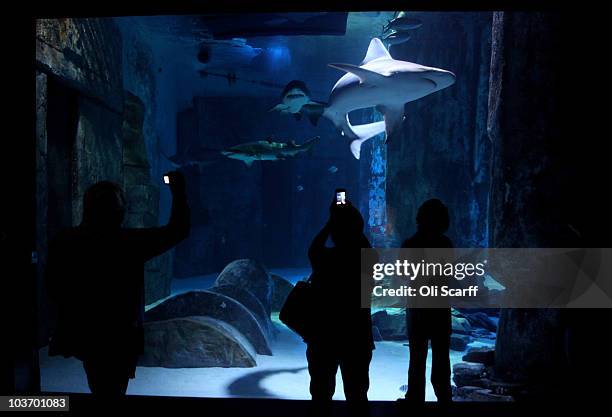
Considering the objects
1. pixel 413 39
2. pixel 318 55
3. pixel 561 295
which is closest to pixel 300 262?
pixel 318 55

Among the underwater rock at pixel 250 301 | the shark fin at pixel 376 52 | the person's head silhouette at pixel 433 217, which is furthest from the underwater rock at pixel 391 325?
the person's head silhouette at pixel 433 217

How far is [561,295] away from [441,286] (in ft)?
5.52

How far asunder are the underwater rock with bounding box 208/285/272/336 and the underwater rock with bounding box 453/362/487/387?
11.4ft

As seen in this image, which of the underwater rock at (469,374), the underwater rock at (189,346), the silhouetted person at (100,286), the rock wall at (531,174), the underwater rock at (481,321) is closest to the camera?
the silhouetted person at (100,286)

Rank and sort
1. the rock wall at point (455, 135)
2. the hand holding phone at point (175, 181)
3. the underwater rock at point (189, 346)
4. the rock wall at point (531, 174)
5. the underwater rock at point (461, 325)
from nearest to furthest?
the hand holding phone at point (175, 181)
the rock wall at point (531, 174)
the underwater rock at point (189, 346)
the underwater rock at point (461, 325)
the rock wall at point (455, 135)

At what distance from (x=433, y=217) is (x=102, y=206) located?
7.09ft

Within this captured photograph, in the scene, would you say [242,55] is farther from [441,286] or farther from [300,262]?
[441,286]

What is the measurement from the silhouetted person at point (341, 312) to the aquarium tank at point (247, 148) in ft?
7.08

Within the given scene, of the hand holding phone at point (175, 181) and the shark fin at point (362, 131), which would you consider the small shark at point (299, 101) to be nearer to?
the shark fin at point (362, 131)

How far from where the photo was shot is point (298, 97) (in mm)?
9891

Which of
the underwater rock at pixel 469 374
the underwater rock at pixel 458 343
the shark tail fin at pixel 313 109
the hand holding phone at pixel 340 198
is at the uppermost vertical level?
the shark tail fin at pixel 313 109

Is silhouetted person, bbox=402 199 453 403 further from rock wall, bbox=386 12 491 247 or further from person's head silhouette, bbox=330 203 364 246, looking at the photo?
rock wall, bbox=386 12 491 247

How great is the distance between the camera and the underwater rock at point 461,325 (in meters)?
7.80

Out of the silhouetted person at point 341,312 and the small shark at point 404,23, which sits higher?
the small shark at point 404,23
